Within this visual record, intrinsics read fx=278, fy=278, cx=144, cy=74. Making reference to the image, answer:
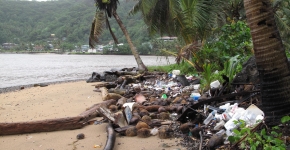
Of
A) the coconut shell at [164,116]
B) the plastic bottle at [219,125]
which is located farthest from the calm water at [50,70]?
the plastic bottle at [219,125]

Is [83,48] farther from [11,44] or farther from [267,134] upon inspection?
[267,134]

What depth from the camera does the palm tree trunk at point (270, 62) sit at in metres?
2.70

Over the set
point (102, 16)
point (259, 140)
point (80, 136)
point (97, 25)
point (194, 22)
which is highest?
point (102, 16)

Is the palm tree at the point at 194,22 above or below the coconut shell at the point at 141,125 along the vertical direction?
above

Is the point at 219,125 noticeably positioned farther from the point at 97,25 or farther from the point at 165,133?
the point at 97,25

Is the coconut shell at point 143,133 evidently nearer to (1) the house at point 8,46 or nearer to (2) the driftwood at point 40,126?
(2) the driftwood at point 40,126

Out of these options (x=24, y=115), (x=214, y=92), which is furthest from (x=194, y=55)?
(x=24, y=115)

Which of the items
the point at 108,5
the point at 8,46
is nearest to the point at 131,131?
the point at 108,5

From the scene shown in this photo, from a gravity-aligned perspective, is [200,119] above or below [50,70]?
above

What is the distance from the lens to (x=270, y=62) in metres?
2.71

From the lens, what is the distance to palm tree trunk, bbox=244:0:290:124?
8.84 ft

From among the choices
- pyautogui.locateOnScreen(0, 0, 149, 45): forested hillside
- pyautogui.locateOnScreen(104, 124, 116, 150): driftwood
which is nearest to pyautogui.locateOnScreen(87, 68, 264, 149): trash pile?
pyautogui.locateOnScreen(104, 124, 116, 150): driftwood

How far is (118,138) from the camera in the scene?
3744 millimetres

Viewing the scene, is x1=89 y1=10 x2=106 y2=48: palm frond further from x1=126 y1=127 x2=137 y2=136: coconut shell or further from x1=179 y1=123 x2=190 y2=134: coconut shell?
x1=179 y1=123 x2=190 y2=134: coconut shell
